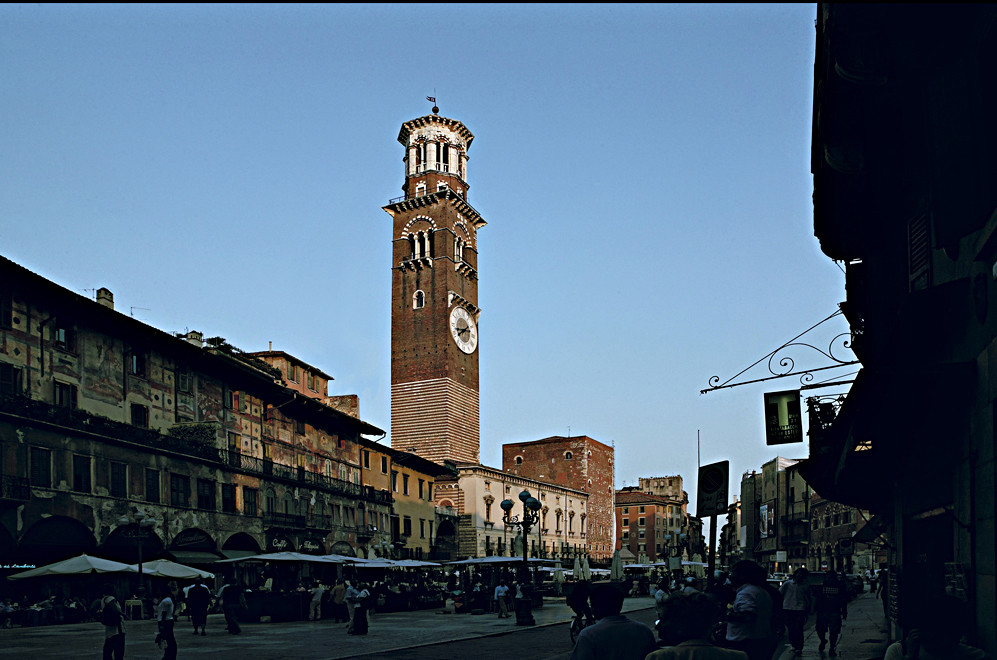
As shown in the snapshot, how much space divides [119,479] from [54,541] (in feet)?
12.0

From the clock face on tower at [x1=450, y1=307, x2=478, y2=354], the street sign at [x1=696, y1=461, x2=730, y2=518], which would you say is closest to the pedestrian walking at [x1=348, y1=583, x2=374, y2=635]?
the street sign at [x1=696, y1=461, x2=730, y2=518]

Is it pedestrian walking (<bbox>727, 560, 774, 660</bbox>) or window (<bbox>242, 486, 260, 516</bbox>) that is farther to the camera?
window (<bbox>242, 486, 260, 516</bbox>)

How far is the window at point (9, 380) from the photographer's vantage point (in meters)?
30.0

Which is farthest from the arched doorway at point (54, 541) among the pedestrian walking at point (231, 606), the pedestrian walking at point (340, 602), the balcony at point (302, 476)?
the balcony at point (302, 476)

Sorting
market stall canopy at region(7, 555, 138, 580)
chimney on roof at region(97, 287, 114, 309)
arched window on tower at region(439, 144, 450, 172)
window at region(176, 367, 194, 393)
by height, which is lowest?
market stall canopy at region(7, 555, 138, 580)

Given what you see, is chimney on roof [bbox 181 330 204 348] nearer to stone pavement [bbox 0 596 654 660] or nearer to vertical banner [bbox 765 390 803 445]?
stone pavement [bbox 0 596 654 660]

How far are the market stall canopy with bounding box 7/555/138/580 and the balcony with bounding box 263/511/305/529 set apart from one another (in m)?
16.0

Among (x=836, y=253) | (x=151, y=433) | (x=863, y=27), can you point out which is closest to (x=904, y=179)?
(x=863, y=27)

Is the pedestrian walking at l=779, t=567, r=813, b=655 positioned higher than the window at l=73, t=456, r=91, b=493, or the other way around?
the window at l=73, t=456, r=91, b=493

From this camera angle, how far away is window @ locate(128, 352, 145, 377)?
3694 cm

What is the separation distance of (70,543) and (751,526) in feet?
331

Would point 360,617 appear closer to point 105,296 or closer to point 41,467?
point 41,467

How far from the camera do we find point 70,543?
31.7 metres

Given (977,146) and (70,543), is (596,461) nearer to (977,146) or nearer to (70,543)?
(70,543)
